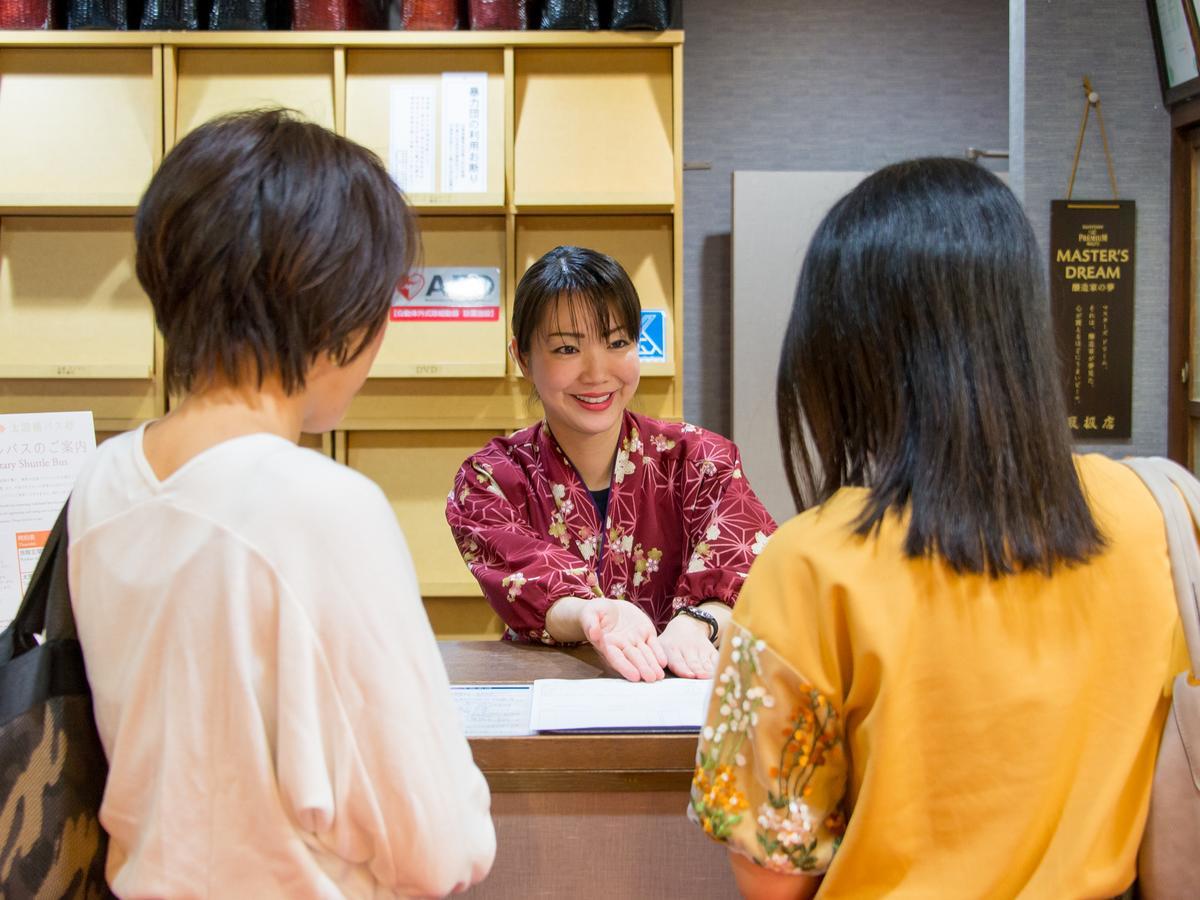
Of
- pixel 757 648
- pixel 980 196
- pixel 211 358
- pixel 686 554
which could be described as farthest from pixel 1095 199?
pixel 211 358

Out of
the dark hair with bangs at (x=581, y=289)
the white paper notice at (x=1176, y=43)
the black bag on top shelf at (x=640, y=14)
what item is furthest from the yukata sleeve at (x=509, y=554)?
the white paper notice at (x=1176, y=43)

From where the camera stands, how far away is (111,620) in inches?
29.4

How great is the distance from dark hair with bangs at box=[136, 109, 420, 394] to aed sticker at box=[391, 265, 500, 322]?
7.91 feet

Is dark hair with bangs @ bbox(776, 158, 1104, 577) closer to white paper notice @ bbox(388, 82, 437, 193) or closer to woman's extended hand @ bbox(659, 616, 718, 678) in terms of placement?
woman's extended hand @ bbox(659, 616, 718, 678)

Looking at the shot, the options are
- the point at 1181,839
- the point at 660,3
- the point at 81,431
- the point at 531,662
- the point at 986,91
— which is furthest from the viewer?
the point at 986,91

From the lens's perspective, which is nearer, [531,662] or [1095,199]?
[531,662]

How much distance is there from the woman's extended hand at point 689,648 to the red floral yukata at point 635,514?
17 cm

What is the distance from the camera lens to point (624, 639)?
1.45 m

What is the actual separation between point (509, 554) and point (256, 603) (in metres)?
0.99

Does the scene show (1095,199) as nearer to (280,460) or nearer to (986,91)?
(986,91)

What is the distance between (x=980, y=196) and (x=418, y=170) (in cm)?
254

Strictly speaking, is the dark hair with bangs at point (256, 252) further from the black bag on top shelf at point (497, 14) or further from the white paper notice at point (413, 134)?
the black bag on top shelf at point (497, 14)

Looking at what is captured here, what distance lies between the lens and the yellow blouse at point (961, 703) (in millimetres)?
791

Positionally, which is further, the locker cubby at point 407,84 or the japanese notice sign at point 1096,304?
the locker cubby at point 407,84
